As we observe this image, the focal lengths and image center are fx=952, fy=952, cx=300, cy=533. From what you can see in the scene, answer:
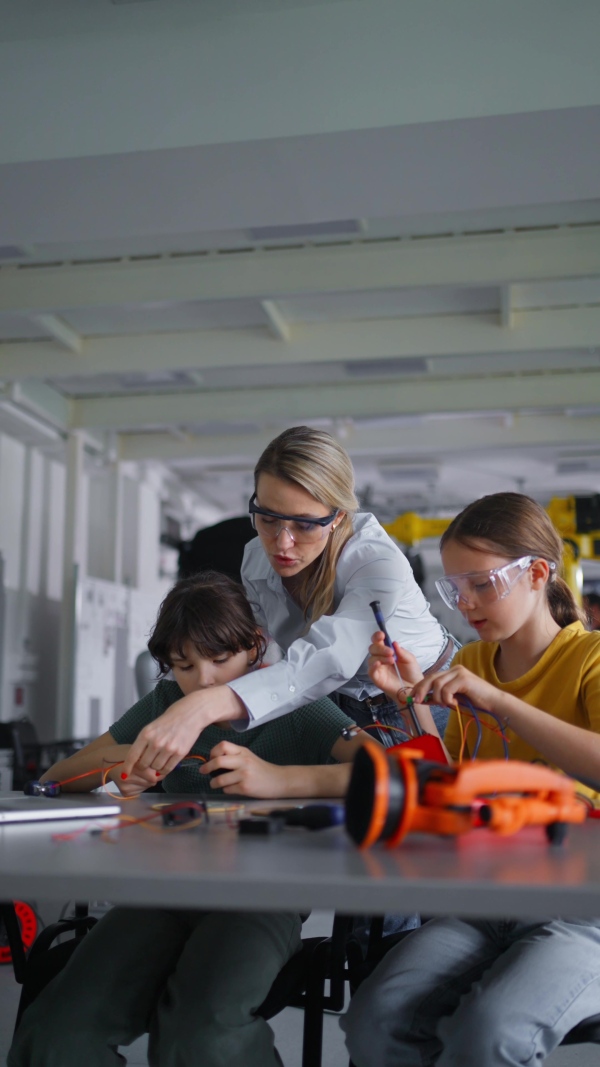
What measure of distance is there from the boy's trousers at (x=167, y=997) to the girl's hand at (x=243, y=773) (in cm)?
17

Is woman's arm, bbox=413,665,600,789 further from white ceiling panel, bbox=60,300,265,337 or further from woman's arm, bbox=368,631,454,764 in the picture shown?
white ceiling panel, bbox=60,300,265,337

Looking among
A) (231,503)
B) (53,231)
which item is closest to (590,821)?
(53,231)

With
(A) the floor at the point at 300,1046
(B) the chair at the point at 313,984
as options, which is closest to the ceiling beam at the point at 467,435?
(A) the floor at the point at 300,1046

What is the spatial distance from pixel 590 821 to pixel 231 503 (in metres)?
10.4

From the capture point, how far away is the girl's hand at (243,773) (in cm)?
135

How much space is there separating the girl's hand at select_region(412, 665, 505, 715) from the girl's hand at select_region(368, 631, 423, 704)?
0.18 m

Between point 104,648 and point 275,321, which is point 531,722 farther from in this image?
point 104,648

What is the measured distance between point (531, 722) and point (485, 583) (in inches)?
13.2

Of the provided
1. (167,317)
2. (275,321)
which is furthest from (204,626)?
(167,317)

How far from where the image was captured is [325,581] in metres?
1.95

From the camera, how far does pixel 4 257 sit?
16.2 feet

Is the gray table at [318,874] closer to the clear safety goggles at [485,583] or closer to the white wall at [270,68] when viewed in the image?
the clear safety goggles at [485,583]

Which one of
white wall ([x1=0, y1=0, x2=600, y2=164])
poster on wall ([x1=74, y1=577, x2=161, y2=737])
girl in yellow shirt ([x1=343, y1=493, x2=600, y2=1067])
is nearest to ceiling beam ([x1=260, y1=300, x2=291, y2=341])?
white wall ([x1=0, y1=0, x2=600, y2=164])

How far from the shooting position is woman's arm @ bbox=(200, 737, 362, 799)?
1.36 metres
